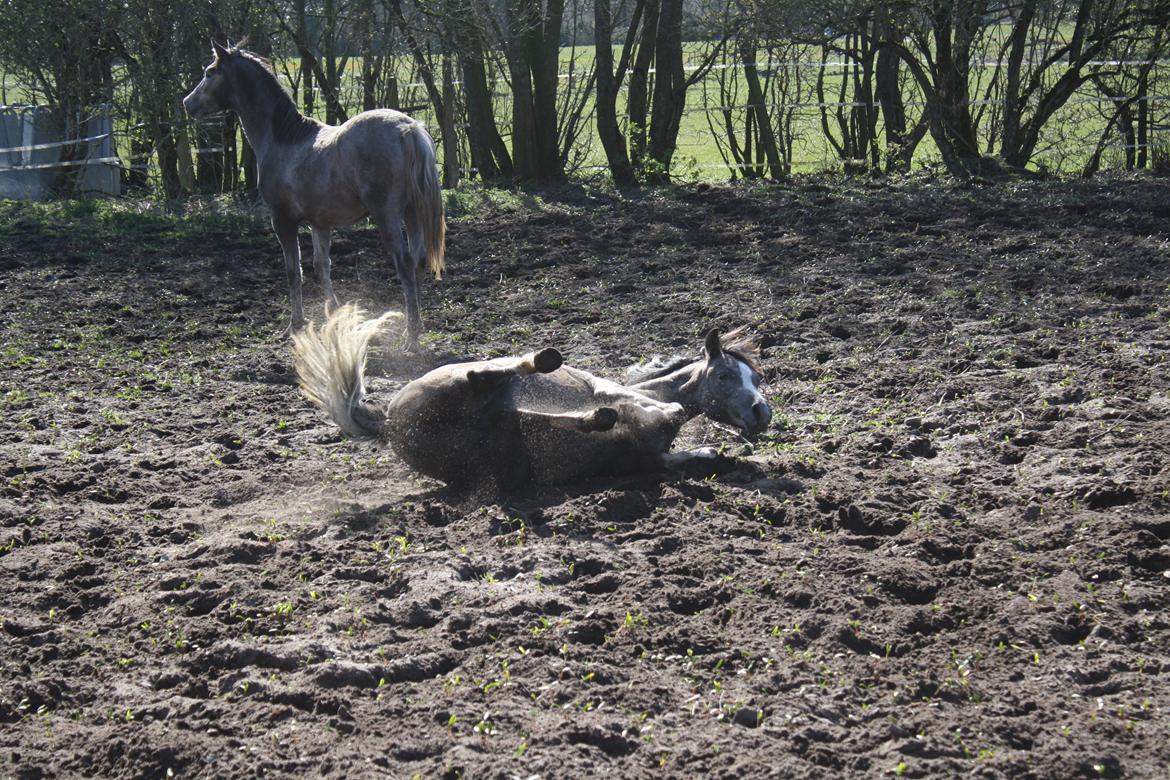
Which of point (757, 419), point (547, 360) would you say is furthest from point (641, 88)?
point (547, 360)

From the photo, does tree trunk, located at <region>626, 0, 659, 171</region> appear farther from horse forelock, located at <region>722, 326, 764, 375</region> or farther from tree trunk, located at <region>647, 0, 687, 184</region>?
horse forelock, located at <region>722, 326, 764, 375</region>

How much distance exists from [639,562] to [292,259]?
5435 mm

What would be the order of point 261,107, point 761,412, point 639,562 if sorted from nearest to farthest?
point 639,562
point 761,412
point 261,107

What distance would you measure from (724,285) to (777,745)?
20.5 feet

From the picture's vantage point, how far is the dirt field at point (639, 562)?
3227 mm

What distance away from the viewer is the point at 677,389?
601cm

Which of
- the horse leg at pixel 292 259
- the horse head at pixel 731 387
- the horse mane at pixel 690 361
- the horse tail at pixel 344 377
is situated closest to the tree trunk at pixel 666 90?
the horse leg at pixel 292 259

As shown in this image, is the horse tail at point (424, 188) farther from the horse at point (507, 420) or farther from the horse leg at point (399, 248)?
the horse at point (507, 420)

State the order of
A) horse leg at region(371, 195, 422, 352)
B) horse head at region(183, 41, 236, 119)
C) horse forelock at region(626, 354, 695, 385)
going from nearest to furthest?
1. horse forelock at region(626, 354, 695, 385)
2. horse leg at region(371, 195, 422, 352)
3. horse head at region(183, 41, 236, 119)

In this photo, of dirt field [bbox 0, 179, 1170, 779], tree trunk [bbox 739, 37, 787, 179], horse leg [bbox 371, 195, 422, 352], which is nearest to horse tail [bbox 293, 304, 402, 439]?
dirt field [bbox 0, 179, 1170, 779]

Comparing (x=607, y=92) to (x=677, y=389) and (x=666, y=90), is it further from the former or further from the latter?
(x=677, y=389)

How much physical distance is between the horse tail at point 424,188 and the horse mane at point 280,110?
1.10 meters

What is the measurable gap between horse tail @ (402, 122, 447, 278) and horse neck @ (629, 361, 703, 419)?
2956 millimetres

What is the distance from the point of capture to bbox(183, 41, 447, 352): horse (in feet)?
27.4
